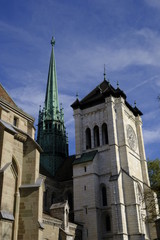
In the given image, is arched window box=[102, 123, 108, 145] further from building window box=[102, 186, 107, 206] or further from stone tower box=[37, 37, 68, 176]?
stone tower box=[37, 37, 68, 176]

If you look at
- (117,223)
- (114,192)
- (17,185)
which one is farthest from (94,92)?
(17,185)

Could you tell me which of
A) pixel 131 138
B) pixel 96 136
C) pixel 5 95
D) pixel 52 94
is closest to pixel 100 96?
pixel 96 136

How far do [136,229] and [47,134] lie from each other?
18.2m

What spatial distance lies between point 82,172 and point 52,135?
990cm

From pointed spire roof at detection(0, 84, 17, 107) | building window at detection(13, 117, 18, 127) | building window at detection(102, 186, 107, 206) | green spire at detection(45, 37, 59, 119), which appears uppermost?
green spire at detection(45, 37, 59, 119)

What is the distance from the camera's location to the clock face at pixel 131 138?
1418 inches

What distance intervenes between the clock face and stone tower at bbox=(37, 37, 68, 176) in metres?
9.80

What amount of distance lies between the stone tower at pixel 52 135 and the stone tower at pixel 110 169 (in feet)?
17.4

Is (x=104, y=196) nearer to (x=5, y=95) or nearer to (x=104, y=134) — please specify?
(x=104, y=134)

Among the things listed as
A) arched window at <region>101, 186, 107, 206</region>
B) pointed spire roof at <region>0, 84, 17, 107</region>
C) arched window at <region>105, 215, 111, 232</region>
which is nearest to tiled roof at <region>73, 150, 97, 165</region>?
arched window at <region>101, 186, 107, 206</region>

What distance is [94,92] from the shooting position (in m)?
40.2

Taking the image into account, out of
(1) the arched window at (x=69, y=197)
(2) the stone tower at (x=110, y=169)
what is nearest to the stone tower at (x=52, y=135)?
(1) the arched window at (x=69, y=197)

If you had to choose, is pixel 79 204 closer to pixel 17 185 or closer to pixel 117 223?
pixel 117 223

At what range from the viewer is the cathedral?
1545 cm
